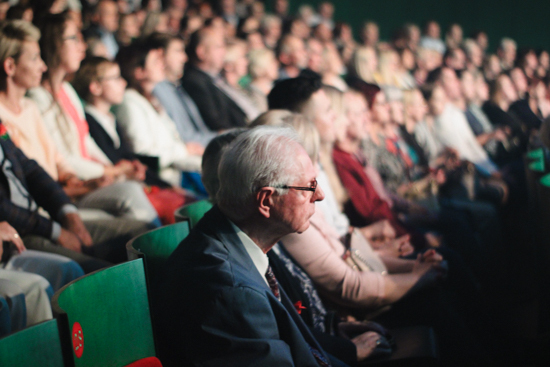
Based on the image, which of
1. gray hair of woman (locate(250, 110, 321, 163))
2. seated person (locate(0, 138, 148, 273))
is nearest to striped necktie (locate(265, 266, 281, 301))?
gray hair of woman (locate(250, 110, 321, 163))

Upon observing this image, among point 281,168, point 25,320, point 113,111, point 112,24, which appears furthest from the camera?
point 112,24

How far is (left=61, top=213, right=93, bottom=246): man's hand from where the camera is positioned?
204 cm

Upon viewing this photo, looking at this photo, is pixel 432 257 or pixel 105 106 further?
pixel 105 106

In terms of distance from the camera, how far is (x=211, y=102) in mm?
3707

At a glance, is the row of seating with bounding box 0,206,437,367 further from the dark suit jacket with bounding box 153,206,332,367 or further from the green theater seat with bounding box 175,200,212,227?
the green theater seat with bounding box 175,200,212,227

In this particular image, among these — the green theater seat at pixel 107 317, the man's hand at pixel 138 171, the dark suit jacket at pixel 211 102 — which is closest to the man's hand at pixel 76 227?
the man's hand at pixel 138 171

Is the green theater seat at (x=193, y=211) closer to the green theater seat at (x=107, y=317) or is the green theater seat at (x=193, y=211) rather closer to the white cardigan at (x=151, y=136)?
the green theater seat at (x=107, y=317)

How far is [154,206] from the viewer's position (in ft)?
8.08

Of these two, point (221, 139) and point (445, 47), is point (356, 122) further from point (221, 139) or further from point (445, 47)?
point (445, 47)

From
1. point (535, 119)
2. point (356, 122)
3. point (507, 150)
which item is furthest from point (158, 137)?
point (535, 119)

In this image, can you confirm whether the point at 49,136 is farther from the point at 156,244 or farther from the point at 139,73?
the point at 156,244

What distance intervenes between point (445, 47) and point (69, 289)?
8270mm

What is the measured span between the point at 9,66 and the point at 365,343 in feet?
6.06

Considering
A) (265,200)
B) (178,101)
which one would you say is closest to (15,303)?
(265,200)
